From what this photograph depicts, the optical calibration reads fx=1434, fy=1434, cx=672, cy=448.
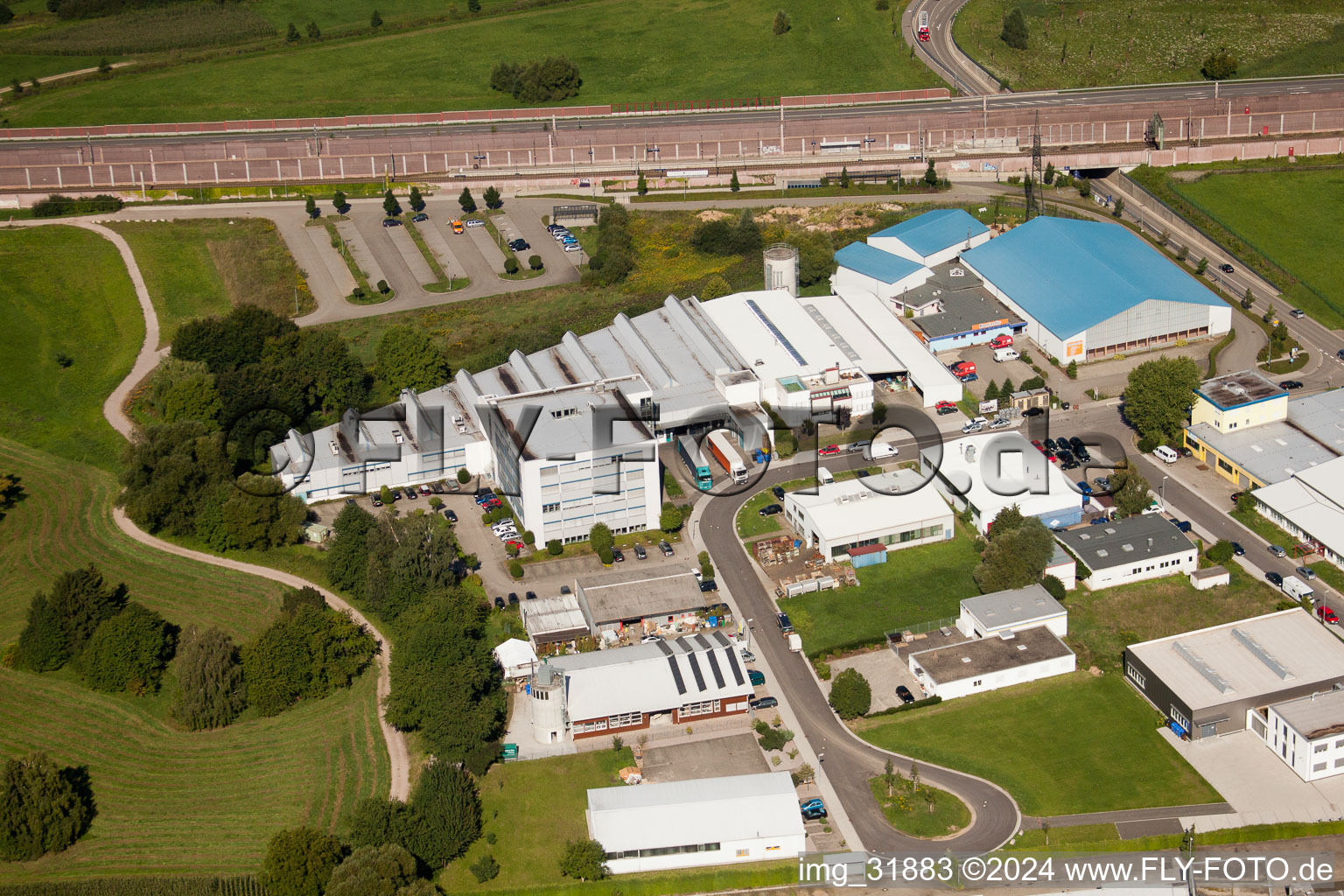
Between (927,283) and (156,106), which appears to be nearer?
(927,283)

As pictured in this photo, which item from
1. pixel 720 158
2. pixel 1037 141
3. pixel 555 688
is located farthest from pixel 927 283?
pixel 555 688

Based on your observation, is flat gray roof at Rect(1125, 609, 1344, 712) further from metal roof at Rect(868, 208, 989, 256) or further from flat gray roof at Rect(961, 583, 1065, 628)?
metal roof at Rect(868, 208, 989, 256)

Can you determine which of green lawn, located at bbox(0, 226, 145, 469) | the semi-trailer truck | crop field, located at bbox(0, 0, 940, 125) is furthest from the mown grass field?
the semi-trailer truck

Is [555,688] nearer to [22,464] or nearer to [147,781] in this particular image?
[147,781]

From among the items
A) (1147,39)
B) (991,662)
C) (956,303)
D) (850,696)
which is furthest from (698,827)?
(1147,39)

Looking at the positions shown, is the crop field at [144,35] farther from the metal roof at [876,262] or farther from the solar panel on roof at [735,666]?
the solar panel on roof at [735,666]

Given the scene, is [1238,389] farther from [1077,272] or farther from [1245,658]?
[1245,658]
